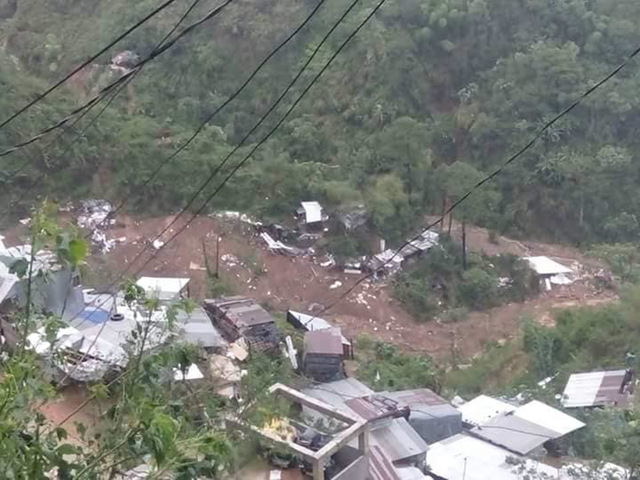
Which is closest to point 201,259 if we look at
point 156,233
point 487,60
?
point 156,233

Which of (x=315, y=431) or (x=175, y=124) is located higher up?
(x=315, y=431)

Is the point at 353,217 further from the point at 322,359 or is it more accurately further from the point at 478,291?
the point at 322,359

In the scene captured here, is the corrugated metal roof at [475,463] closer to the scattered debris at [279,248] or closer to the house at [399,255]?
the house at [399,255]

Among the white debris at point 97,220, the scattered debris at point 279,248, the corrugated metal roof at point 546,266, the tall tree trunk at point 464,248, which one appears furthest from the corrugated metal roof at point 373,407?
the white debris at point 97,220

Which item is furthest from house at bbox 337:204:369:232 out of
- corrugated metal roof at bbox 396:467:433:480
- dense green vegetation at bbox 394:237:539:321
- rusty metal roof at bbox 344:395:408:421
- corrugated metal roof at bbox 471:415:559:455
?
corrugated metal roof at bbox 396:467:433:480

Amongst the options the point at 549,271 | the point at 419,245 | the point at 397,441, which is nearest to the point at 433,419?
the point at 397,441

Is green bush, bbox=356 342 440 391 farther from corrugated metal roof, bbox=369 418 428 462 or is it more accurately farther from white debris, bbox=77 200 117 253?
white debris, bbox=77 200 117 253

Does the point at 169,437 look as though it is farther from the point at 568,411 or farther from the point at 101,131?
the point at 101,131
